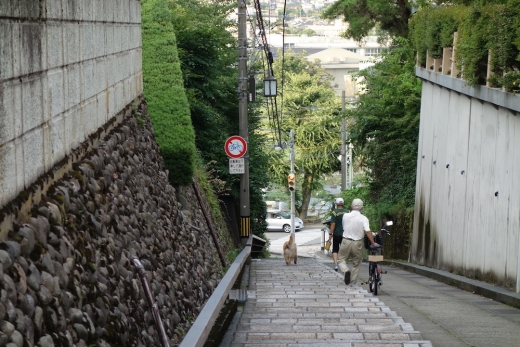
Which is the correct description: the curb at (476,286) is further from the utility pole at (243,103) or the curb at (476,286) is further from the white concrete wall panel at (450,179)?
the utility pole at (243,103)

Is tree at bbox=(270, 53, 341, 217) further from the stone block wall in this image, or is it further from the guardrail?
the guardrail

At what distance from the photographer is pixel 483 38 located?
1636 cm

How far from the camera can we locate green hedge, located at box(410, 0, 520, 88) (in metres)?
14.5

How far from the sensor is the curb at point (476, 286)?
12890 mm

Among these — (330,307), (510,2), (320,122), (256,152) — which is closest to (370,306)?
(330,307)

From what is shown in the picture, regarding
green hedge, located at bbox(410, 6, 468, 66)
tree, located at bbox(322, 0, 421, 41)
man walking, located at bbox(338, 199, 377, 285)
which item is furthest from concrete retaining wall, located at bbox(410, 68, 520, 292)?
tree, located at bbox(322, 0, 421, 41)

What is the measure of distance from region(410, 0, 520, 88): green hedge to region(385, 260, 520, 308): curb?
126 inches

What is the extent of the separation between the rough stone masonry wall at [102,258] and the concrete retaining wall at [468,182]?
17.1ft

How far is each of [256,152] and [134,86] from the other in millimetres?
18109

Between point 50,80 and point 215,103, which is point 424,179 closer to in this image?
point 215,103

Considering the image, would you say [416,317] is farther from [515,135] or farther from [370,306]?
[515,135]

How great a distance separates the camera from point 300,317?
1033 centimetres

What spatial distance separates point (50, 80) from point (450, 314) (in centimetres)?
700

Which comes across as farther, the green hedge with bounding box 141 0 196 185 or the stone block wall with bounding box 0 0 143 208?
the green hedge with bounding box 141 0 196 185
